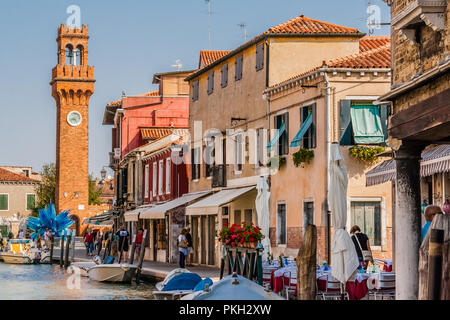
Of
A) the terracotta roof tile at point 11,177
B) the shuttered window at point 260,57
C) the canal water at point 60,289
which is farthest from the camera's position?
the terracotta roof tile at point 11,177

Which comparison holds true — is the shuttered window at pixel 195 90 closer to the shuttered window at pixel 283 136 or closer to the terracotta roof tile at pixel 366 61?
the shuttered window at pixel 283 136

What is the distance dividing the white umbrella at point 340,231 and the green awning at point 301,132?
322 inches

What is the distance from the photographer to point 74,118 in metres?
74.4

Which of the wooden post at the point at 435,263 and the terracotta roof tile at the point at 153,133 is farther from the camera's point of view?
the terracotta roof tile at the point at 153,133

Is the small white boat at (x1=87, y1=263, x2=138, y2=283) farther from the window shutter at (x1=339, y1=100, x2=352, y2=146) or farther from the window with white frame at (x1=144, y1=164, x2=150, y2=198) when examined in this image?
the window with white frame at (x1=144, y1=164, x2=150, y2=198)

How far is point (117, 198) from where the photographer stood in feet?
170

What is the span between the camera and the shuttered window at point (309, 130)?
23.1 meters

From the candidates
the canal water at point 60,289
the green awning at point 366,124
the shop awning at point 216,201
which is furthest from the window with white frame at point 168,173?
the green awning at point 366,124

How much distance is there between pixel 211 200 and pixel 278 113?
178 inches

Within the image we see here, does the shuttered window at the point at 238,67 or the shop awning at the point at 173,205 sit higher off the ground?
the shuttered window at the point at 238,67

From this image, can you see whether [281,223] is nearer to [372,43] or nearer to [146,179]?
[372,43]

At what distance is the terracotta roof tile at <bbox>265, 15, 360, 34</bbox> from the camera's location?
2648cm

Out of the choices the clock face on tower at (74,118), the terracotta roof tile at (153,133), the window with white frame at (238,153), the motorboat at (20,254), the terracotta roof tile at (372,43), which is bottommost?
the motorboat at (20,254)
